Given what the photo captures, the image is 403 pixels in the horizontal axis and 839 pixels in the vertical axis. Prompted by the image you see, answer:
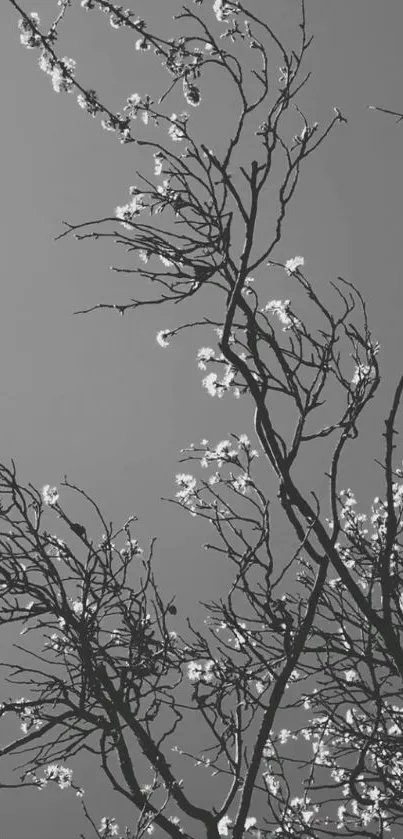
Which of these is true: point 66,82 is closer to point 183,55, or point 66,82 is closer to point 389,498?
point 183,55

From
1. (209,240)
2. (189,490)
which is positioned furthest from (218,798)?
(209,240)

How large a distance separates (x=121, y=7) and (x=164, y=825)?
4316 mm

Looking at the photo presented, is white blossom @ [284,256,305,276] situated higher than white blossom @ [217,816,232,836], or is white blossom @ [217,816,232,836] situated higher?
white blossom @ [284,256,305,276]

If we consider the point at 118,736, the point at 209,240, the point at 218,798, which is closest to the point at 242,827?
the point at 118,736

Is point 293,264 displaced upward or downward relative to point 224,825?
upward

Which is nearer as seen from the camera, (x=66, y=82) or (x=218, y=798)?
(x=66, y=82)

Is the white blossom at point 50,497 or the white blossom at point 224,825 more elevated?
the white blossom at point 50,497

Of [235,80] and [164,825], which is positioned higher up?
[235,80]

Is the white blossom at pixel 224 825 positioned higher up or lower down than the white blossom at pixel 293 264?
lower down

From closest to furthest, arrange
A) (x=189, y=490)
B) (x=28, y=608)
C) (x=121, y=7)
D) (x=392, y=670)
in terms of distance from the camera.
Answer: (x=121, y=7) < (x=28, y=608) < (x=392, y=670) < (x=189, y=490)

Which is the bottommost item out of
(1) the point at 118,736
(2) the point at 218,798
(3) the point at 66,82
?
(1) the point at 118,736

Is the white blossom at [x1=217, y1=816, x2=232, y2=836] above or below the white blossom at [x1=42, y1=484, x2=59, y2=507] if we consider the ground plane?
below

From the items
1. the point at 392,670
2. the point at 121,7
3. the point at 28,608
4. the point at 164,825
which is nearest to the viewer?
the point at 121,7

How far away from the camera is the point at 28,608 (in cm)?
405
